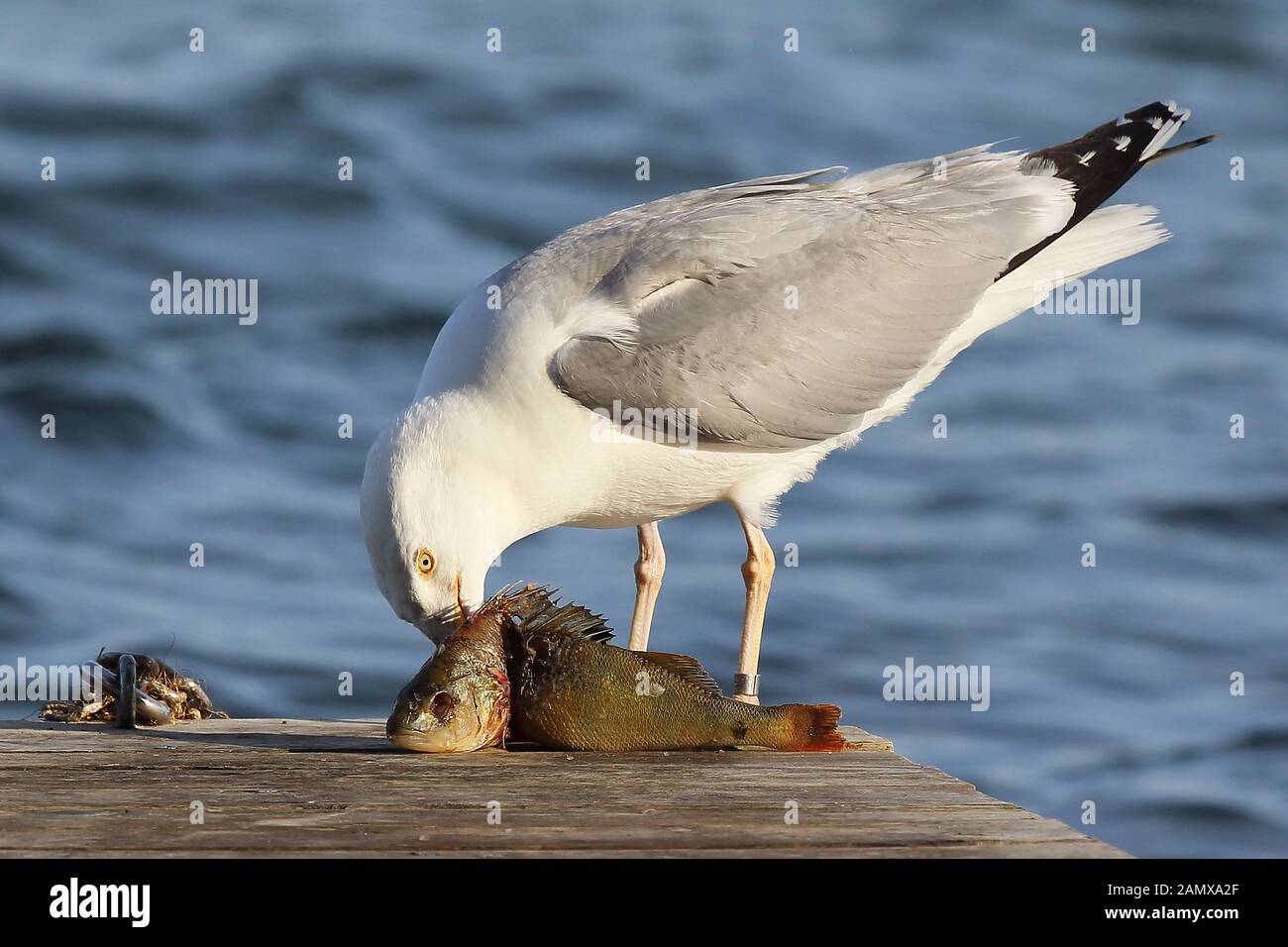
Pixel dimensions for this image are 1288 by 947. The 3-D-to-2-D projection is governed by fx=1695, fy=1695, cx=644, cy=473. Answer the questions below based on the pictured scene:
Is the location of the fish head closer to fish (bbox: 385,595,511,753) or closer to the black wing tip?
fish (bbox: 385,595,511,753)

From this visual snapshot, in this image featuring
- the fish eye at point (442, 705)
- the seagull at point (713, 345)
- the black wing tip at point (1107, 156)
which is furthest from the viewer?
the black wing tip at point (1107, 156)

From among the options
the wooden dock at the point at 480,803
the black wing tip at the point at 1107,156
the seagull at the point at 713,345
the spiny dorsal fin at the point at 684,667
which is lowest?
the wooden dock at the point at 480,803

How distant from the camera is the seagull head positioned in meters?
5.40

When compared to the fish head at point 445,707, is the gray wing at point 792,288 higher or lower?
higher

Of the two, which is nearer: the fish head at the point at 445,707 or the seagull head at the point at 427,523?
the fish head at the point at 445,707

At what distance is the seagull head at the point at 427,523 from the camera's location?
5398 millimetres

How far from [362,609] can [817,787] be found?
28.4 feet

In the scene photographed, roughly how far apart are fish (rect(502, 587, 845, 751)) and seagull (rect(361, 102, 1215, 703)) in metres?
0.45

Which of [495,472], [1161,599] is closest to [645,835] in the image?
[495,472]

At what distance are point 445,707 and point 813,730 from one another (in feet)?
3.71

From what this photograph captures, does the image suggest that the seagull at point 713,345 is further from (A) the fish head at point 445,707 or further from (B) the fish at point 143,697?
(B) the fish at point 143,697

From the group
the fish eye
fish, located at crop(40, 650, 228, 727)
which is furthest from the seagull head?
fish, located at crop(40, 650, 228, 727)

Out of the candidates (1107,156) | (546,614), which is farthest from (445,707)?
(1107,156)

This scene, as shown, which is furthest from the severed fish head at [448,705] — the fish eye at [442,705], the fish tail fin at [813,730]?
the fish tail fin at [813,730]
